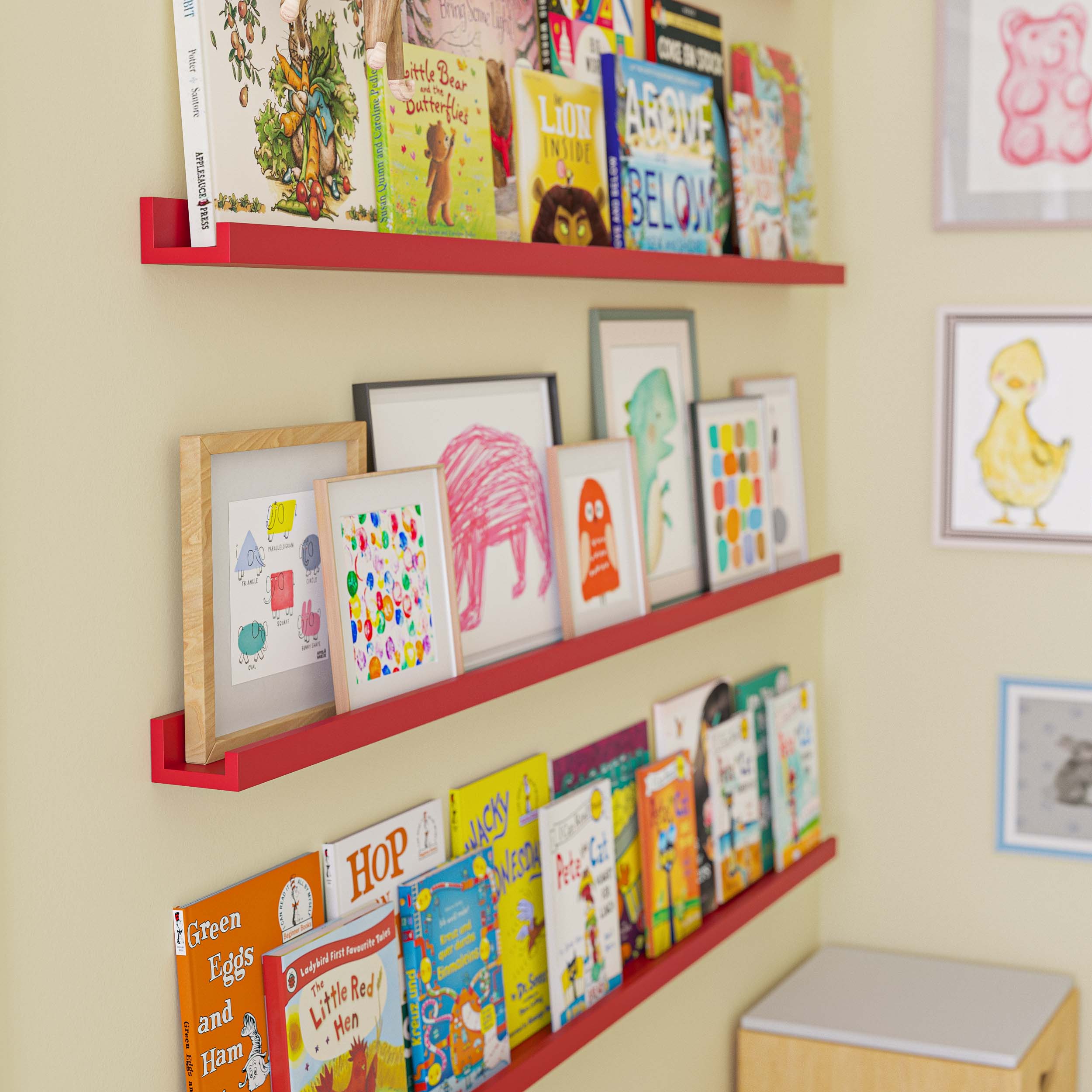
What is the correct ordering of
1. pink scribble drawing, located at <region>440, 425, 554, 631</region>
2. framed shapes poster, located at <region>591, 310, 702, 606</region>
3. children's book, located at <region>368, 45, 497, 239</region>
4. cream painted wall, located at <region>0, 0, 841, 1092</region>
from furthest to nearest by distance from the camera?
framed shapes poster, located at <region>591, 310, 702, 606</region> → pink scribble drawing, located at <region>440, 425, 554, 631</region> → children's book, located at <region>368, 45, 497, 239</region> → cream painted wall, located at <region>0, 0, 841, 1092</region>

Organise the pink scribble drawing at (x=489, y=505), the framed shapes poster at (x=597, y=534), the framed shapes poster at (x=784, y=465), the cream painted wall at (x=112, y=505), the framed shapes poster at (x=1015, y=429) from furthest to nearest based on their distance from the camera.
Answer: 1. the framed shapes poster at (x=1015, y=429)
2. the framed shapes poster at (x=784, y=465)
3. the framed shapes poster at (x=597, y=534)
4. the pink scribble drawing at (x=489, y=505)
5. the cream painted wall at (x=112, y=505)

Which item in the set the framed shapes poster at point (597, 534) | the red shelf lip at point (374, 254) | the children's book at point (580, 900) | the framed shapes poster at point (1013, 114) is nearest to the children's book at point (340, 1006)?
the children's book at point (580, 900)

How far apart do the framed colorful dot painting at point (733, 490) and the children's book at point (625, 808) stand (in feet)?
0.89

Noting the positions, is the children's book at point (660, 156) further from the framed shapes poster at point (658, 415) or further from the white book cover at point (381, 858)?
the white book cover at point (381, 858)

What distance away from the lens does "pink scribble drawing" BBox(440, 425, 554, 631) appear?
1.41m

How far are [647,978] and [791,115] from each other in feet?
4.33

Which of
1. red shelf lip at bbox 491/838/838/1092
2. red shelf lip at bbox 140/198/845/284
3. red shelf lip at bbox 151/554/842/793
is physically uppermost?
red shelf lip at bbox 140/198/845/284

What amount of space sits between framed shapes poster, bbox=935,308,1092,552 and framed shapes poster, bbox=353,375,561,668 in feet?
3.38

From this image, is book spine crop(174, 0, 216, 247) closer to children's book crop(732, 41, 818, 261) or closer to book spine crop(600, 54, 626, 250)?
book spine crop(600, 54, 626, 250)

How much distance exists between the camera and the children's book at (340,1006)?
3.78 ft

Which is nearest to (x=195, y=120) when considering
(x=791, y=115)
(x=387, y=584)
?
(x=387, y=584)

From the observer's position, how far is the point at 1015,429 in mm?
2283

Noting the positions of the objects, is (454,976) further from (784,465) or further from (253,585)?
(784,465)

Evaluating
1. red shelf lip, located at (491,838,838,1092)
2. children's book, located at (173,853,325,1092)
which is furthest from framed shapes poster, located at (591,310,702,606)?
children's book, located at (173,853,325,1092)
